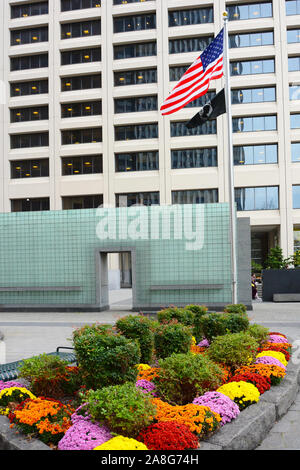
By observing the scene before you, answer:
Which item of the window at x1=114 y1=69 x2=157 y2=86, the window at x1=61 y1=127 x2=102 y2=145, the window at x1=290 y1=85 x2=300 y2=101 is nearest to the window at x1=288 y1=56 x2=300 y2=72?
the window at x1=290 y1=85 x2=300 y2=101

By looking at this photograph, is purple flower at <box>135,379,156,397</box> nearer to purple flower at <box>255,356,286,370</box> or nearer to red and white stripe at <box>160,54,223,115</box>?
purple flower at <box>255,356,286,370</box>

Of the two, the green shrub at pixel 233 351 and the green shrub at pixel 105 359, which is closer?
the green shrub at pixel 105 359

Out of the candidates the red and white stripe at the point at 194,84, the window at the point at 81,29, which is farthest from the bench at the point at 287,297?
the window at the point at 81,29

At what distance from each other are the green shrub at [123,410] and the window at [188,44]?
4135 cm

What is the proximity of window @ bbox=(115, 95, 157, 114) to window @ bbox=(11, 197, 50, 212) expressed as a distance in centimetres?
1167

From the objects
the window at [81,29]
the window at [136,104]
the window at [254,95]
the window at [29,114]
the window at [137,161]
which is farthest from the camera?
the window at [29,114]

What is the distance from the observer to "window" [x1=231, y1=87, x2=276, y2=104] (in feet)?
133

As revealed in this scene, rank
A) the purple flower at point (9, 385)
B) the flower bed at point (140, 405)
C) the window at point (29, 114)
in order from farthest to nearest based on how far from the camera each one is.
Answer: the window at point (29, 114), the purple flower at point (9, 385), the flower bed at point (140, 405)

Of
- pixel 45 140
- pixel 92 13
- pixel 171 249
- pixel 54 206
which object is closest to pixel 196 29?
pixel 92 13

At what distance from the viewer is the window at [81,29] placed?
142 ft

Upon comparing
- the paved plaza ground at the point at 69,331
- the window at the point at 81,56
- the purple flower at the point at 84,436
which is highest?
the window at the point at 81,56

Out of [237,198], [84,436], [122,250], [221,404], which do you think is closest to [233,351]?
[221,404]

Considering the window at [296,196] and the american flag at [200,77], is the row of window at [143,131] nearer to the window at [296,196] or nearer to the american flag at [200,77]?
the window at [296,196]
